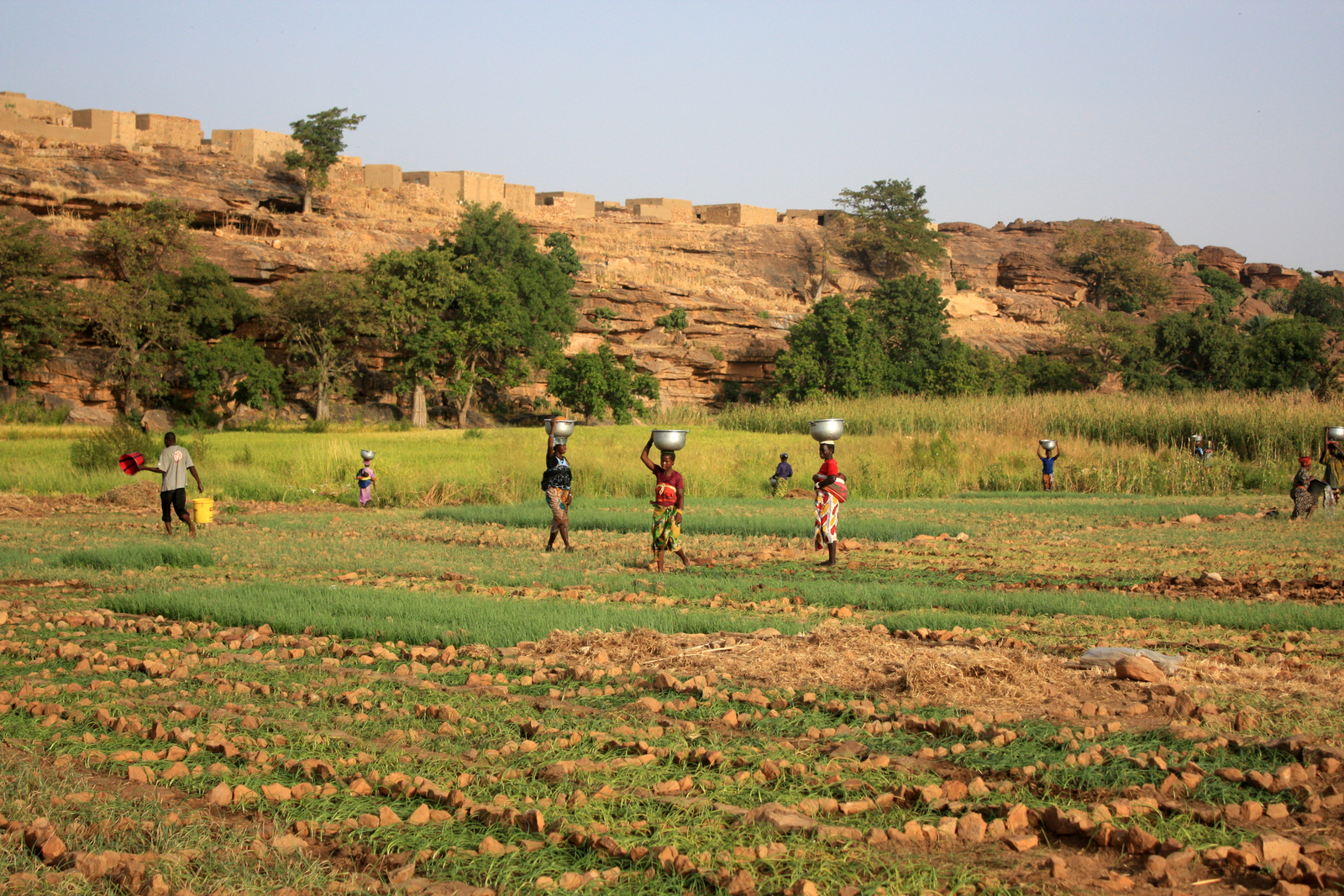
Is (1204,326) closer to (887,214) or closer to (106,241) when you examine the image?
(887,214)

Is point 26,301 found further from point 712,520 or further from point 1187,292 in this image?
point 1187,292

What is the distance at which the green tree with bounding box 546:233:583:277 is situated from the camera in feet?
204

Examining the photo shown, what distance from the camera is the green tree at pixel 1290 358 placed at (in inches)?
1982

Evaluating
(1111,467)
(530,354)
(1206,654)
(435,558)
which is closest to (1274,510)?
(1111,467)

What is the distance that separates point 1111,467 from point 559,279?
34.1 metres

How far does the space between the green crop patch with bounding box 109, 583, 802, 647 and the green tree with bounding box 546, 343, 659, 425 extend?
135ft

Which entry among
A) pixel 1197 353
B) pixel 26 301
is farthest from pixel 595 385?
pixel 1197 353

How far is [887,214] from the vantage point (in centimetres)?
8212

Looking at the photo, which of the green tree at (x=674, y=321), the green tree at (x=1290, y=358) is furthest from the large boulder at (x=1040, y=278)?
the green tree at (x=674, y=321)

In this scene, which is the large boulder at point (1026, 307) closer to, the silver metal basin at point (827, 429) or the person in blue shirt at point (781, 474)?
the person in blue shirt at point (781, 474)

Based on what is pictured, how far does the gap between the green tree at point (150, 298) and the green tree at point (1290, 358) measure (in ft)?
161

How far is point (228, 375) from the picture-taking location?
4453cm

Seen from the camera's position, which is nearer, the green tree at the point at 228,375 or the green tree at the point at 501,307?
the green tree at the point at 228,375

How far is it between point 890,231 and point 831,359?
29017 mm
